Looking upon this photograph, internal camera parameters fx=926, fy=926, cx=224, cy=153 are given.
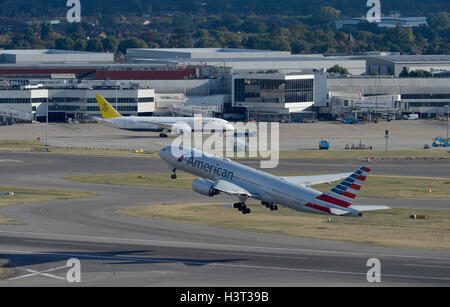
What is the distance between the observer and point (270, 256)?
88625 millimetres

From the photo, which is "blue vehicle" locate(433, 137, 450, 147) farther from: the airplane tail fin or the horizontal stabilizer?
the horizontal stabilizer

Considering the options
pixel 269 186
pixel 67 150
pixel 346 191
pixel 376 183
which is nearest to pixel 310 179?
pixel 269 186

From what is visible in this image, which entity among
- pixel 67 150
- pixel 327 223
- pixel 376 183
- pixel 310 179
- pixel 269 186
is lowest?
pixel 327 223

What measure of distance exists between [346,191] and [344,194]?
374 mm

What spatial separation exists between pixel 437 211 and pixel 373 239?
22571 mm

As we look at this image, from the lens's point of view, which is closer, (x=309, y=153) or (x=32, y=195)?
(x=32, y=195)

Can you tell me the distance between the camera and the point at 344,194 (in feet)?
301

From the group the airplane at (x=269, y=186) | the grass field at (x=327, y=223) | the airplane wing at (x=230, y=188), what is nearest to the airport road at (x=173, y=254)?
the grass field at (x=327, y=223)

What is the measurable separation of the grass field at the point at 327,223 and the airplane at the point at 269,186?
283 cm

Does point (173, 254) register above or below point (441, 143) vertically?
below

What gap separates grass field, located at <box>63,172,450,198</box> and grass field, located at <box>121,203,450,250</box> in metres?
15.7

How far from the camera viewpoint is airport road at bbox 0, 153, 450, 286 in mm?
79250

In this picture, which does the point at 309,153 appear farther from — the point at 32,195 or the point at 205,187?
the point at 205,187
